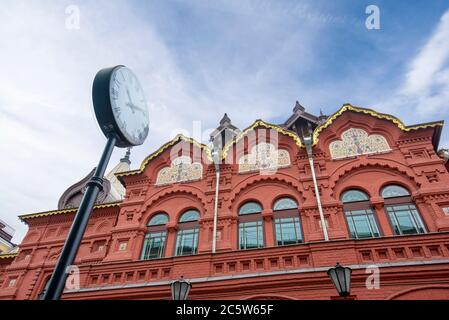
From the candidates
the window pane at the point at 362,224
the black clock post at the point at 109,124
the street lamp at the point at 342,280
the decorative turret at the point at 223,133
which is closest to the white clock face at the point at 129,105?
the black clock post at the point at 109,124

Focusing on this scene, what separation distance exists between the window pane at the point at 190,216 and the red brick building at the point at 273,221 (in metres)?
0.05

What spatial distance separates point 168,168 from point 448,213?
10937 mm

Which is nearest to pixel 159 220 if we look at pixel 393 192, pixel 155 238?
pixel 155 238

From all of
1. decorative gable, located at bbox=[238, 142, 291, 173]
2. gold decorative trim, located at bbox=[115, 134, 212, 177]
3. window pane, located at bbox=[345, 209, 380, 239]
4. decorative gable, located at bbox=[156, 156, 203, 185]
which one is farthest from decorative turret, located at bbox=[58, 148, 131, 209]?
window pane, located at bbox=[345, 209, 380, 239]

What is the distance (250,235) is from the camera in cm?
1112

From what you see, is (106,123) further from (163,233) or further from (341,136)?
(341,136)

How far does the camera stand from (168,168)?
14.2 meters

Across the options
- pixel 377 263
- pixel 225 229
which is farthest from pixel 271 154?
pixel 377 263

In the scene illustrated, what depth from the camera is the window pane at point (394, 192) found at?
35.1 ft

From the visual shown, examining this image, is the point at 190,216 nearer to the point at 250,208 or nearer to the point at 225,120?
the point at 250,208

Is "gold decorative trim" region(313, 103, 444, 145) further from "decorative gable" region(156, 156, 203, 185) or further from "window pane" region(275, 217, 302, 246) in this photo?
"decorative gable" region(156, 156, 203, 185)

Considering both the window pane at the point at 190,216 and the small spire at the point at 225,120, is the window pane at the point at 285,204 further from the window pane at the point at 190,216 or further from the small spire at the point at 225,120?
the small spire at the point at 225,120

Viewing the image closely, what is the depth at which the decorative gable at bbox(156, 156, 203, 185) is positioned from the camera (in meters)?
13.5

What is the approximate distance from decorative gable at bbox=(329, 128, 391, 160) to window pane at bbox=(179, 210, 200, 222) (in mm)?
6106
